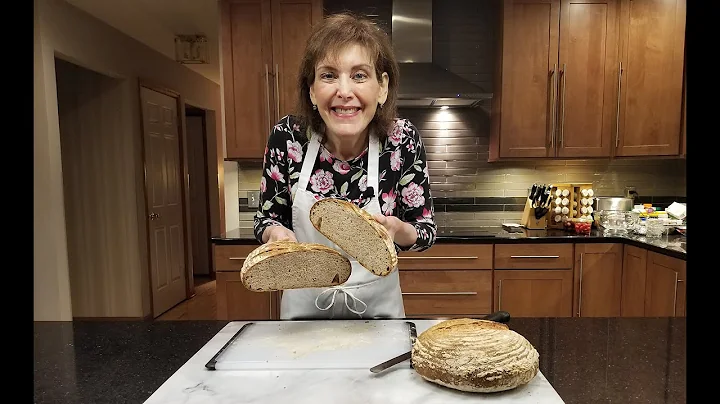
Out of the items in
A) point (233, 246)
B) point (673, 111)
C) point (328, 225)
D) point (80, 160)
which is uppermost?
point (673, 111)

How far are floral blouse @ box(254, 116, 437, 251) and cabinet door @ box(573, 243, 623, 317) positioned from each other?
1.74 metres

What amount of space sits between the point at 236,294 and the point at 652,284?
2.40m

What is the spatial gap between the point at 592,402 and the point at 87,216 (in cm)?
399

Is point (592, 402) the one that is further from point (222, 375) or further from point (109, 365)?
point (109, 365)

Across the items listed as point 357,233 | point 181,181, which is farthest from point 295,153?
point 181,181

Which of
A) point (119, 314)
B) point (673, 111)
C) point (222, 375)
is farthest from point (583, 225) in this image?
point (119, 314)

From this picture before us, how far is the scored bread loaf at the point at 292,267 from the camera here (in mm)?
1027

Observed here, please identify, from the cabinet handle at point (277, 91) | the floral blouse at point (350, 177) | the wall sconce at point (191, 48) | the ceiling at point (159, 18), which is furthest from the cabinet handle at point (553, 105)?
the wall sconce at point (191, 48)

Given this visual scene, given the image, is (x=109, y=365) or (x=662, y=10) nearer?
(x=109, y=365)

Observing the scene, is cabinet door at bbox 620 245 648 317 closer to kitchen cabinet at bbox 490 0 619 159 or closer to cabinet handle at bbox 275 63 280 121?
kitchen cabinet at bbox 490 0 619 159

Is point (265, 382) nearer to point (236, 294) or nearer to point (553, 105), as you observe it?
point (236, 294)

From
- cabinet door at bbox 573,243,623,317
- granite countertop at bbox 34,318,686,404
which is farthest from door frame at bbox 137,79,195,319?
cabinet door at bbox 573,243,623,317

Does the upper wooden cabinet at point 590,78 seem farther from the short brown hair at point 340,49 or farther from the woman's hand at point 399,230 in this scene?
the woman's hand at point 399,230

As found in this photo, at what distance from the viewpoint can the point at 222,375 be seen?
893 mm
